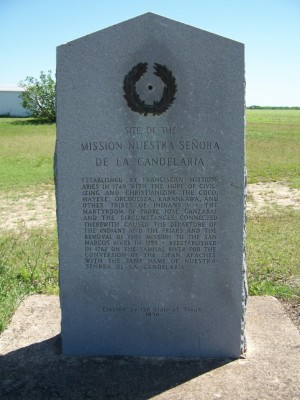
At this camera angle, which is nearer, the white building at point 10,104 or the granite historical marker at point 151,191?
the granite historical marker at point 151,191

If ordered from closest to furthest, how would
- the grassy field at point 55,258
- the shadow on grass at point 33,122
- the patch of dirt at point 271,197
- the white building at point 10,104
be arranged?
the grassy field at point 55,258
the patch of dirt at point 271,197
the shadow on grass at point 33,122
the white building at point 10,104

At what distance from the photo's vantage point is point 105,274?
3.74 meters

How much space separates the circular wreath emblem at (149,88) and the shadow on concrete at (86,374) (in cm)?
195

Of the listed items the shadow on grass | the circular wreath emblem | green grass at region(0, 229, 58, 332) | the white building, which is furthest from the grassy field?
the white building

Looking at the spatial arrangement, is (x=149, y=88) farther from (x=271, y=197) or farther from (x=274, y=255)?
(x=271, y=197)

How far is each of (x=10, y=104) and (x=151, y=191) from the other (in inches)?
2516

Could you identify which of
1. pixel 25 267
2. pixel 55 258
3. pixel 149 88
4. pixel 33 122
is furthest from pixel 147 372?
pixel 33 122

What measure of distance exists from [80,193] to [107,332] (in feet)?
3.80

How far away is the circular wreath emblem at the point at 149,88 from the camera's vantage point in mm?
3473

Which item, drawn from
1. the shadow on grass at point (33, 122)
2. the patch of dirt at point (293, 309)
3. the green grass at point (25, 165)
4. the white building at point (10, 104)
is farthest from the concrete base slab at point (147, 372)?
the white building at point (10, 104)

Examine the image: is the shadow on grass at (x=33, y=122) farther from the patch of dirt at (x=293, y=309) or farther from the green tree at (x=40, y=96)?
the patch of dirt at (x=293, y=309)

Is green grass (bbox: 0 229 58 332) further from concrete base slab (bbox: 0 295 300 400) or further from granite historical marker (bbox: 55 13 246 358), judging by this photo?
granite historical marker (bbox: 55 13 246 358)

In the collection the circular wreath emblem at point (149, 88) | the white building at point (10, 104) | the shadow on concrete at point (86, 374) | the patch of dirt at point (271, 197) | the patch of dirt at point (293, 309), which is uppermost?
the white building at point (10, 104)

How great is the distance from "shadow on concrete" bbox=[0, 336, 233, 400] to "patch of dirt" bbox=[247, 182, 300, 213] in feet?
20.3
